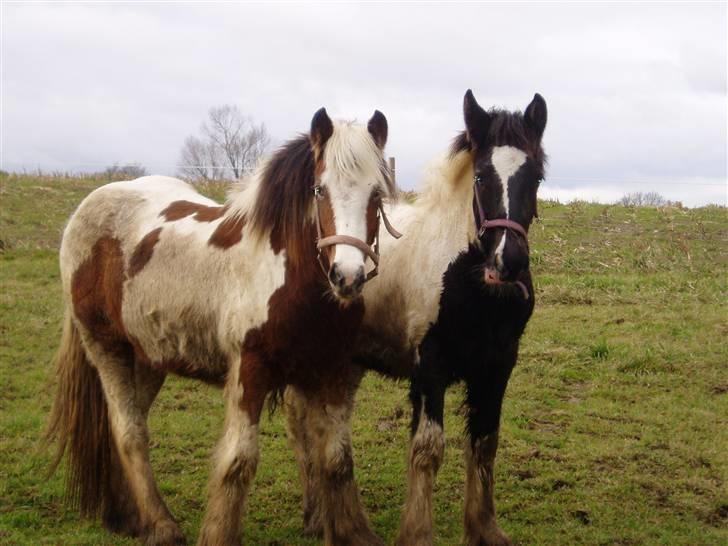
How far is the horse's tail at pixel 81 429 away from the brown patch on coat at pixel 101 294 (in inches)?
9.8

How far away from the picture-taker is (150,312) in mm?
4750

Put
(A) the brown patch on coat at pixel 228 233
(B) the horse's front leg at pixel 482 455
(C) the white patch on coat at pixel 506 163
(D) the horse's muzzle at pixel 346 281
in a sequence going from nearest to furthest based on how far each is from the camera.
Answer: (D) the horse's muzzle at pixel 346 281
(C) the white patch on coat at pixel 506 163
(A) the brown patch on coat at pixel 228 233
(B) the horse's front leg at pixel 482 455

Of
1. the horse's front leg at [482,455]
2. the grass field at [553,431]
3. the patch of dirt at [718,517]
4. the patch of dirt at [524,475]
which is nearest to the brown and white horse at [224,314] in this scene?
the grass field at [553,431]

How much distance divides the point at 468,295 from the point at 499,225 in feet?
1.62

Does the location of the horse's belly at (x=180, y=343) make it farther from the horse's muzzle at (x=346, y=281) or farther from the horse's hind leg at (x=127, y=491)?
the horse's muzzle at (x=346, y=281)

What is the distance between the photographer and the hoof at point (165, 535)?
15.7ft

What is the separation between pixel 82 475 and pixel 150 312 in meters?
1.35

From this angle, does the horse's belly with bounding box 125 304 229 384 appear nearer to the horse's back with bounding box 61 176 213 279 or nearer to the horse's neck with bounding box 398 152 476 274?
the horse's back with bounding box 61 176 213 279

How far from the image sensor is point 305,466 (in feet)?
17.4

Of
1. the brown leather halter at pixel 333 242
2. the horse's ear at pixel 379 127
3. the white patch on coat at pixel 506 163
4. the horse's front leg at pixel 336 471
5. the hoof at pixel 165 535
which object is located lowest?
the hoof at pixel 165 535

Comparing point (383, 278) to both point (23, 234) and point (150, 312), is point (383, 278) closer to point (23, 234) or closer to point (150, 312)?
point (150, 312)

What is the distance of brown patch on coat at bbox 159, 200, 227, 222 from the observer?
4902mm

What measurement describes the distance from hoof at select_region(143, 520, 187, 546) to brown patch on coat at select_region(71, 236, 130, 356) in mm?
1147

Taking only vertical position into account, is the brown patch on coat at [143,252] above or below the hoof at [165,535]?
above
